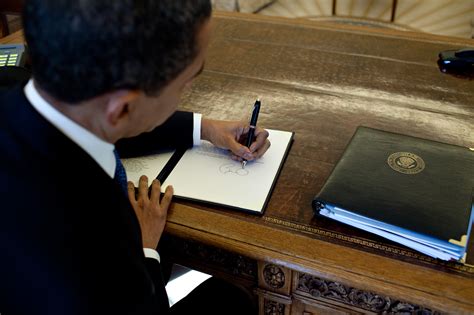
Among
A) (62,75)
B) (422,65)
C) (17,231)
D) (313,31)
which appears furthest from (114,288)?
(313,31)

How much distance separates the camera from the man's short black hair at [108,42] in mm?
578

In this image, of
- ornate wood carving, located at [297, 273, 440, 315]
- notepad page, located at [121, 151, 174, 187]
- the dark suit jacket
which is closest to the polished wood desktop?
ornate wood carving, located at [297, 273, 440, 315]

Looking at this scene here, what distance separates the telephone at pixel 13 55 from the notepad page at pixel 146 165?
0.60 meters

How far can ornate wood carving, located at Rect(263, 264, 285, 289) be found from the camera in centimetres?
94

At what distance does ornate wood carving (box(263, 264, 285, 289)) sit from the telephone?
989 mm

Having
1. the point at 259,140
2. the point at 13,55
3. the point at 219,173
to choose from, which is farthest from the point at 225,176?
the point at 13,55

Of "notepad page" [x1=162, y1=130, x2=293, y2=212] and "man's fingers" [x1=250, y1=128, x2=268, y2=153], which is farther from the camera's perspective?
"man's fingers" [x1=250, y1=128, x2=268, y2=153]

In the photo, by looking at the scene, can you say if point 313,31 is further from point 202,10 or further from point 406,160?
point 202,10

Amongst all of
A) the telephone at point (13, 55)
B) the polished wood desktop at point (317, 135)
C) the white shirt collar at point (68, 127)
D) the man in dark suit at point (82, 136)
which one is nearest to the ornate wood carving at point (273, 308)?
the polished wood desktop at point (317, 135)

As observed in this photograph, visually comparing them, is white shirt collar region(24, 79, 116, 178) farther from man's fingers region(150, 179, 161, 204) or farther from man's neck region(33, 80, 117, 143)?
man's fingers region(150, 179, 161, 204)

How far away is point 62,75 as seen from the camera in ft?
2.08

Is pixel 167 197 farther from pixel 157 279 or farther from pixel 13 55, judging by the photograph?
pixel 13 55

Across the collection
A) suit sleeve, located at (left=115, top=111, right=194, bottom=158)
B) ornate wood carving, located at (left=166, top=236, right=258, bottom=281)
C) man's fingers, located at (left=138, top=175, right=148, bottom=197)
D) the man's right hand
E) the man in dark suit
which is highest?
the man in dark suit

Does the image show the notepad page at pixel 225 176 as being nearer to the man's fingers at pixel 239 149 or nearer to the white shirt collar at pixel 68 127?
the man's fingers at pixel 239 149
